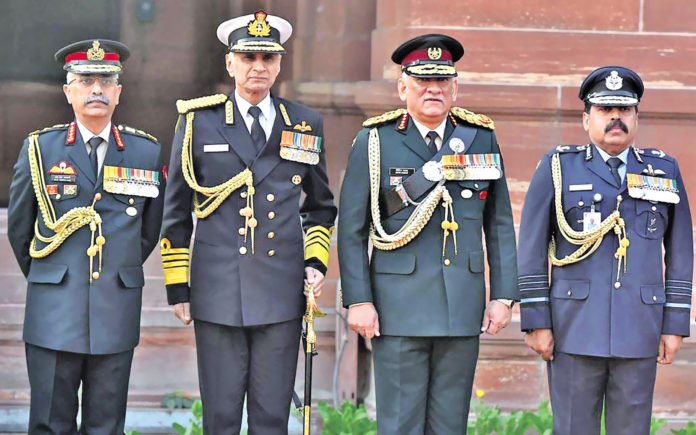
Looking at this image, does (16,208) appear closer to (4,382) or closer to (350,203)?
(350,203)

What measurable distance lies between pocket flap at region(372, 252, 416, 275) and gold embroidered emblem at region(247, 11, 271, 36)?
102 centimetres

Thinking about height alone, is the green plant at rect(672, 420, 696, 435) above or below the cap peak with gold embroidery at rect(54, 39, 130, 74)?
below

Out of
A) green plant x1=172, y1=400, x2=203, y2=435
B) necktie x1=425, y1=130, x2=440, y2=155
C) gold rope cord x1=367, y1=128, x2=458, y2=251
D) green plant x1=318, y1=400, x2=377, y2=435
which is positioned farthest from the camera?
green plant x1=318, y1=400, x2=377, y2=435

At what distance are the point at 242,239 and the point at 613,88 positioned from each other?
1671 millimetres

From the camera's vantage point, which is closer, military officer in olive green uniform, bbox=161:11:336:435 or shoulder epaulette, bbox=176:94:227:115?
military officer in olive green uniform, bbox=161:11:336:435

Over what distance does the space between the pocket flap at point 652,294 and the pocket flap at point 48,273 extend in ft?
7.78

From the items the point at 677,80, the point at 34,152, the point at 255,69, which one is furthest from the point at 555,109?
the point at 34,152

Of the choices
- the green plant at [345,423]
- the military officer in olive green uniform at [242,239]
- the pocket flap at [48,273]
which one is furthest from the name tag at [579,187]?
the pocket flap at [48,273]

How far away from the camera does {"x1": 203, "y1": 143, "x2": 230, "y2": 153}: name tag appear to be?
209 inches

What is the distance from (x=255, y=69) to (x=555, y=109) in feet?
8.14

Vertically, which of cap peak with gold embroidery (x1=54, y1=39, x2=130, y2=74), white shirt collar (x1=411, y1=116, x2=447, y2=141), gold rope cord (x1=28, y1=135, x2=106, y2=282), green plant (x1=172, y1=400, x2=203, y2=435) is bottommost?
green plant (x1=172, y1=400, x2=203, y2=435)

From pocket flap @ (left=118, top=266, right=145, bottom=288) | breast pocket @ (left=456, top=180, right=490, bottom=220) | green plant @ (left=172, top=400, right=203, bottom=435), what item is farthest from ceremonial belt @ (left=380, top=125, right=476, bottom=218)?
green plant @ (left=172, top=400, right=203, bottom=435)

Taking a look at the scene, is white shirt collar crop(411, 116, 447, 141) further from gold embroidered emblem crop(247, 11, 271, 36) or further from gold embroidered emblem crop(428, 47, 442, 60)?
gold embroidered emblem crop(247, 11, 271, 36)

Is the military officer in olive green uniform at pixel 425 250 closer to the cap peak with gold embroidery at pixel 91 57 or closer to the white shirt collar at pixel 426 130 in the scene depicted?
the white shirt collar at pixel 426 130
